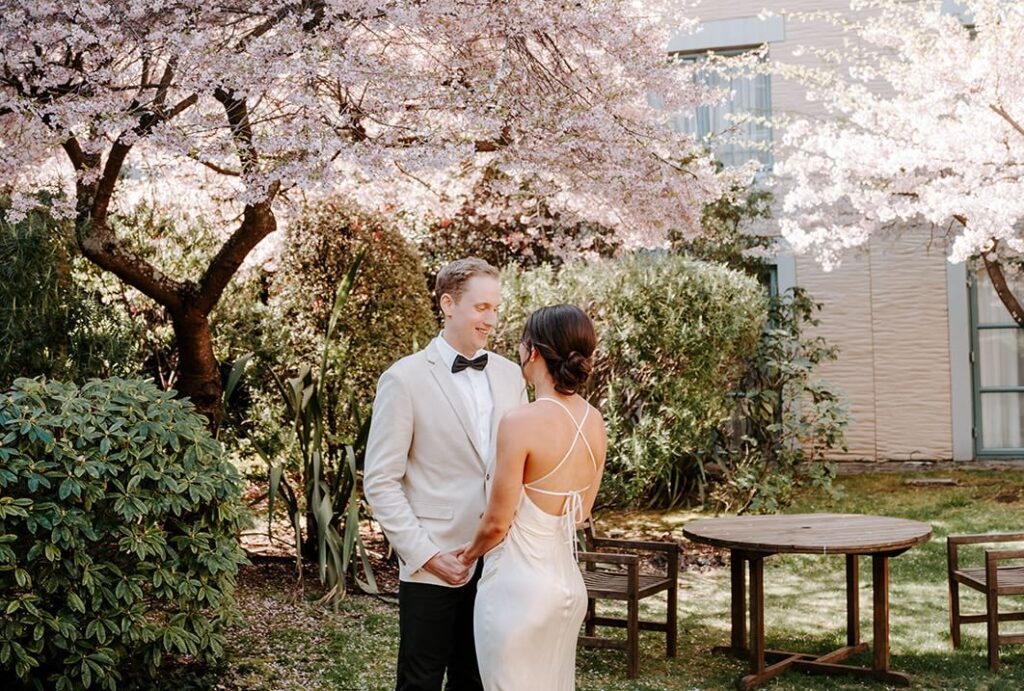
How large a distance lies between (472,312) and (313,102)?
245 centimetres

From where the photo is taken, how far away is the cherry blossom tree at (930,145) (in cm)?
776

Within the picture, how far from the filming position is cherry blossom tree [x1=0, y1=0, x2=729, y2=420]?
500 cm

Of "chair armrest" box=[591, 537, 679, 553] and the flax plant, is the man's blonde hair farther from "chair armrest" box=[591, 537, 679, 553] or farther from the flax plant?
the flax plant

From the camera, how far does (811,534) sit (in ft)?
16.9

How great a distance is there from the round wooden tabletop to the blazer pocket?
2.26 meters

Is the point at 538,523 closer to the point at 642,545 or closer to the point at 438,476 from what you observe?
the point at 438,476

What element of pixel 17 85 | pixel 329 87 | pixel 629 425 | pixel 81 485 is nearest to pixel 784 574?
pixel 629 425

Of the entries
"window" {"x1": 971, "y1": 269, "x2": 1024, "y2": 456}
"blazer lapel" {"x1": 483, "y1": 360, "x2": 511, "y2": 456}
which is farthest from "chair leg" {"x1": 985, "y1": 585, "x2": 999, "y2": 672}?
"window" {"x1": 971, "y1": 269, "x2": 1024, "y2": 456}

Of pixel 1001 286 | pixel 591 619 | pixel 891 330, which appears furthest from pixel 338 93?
pixel 891 330

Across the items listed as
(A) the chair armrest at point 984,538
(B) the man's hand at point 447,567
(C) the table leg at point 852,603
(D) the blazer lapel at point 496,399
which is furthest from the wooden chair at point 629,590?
(B) the man's hand at point 447,567

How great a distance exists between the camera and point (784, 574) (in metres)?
7.47

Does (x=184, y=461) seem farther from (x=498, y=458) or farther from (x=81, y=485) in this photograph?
(x=498, y=458)

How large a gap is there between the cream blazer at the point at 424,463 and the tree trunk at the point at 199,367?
3612 millimetres

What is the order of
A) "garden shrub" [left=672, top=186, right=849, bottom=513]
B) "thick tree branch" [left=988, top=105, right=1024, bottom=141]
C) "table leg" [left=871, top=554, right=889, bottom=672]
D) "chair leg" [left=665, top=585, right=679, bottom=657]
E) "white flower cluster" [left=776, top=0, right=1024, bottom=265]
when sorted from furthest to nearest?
"garden shrub" [left=672, top=186, right=849, bottom=513] < "white flower cluster" [left=776, top=0, right=1024, bottom=265] < "thick tree branch" [left=988, top=105, right=1024, bottom=141] < "chair leg" [left=665, top=585, right=679, bottom=657] < "table leg" [left=871, top=554, right=889, bottom=672]
